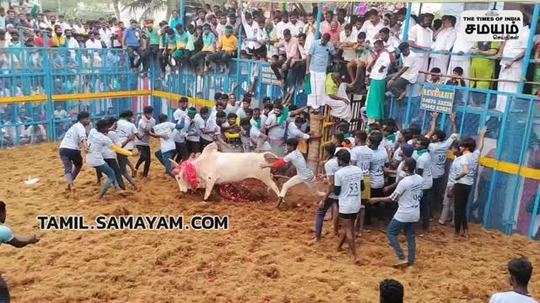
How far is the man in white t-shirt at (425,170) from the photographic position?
883 cm

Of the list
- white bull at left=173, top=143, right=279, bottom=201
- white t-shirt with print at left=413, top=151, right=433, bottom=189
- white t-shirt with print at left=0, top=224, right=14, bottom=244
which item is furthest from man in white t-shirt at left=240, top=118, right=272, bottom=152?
white t-shirt with print at left=0, top=224, right=14, bottom=244

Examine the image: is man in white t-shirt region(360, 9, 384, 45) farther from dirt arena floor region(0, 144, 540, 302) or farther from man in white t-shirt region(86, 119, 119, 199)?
man in white t-shirt region(86, 119, 119, 199)

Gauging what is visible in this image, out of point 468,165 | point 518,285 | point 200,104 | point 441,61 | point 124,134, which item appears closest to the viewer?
point 518,285

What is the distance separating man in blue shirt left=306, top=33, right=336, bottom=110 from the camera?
11836mm

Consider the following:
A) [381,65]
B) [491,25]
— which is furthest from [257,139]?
[491,25]

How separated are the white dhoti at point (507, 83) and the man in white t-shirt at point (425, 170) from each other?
170 cm

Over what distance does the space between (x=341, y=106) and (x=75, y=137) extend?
5.60 metres

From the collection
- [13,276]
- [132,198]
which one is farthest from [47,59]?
[13,276]

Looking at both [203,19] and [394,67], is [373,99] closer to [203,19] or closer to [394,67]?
[394,67]

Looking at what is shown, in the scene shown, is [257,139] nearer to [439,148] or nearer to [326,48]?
[326,48]

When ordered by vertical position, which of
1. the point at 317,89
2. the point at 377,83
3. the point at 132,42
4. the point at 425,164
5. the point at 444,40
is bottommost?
the point at 425,164

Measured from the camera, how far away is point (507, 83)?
10.0 m

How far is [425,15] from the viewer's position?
11305 millimetres

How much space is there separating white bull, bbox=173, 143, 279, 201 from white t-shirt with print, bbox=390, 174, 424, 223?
338 centimetres
